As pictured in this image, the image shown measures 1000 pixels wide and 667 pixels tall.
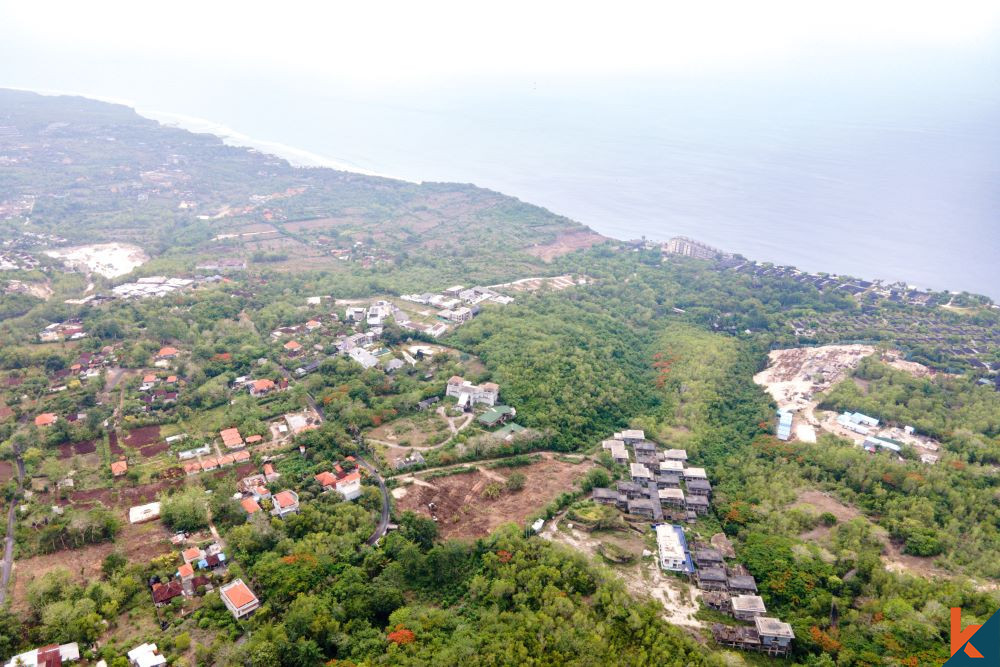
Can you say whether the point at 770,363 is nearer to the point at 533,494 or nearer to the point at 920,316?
the point at 920,316

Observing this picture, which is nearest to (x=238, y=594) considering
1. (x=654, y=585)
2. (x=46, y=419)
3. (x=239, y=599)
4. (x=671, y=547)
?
(x=239, y=599)

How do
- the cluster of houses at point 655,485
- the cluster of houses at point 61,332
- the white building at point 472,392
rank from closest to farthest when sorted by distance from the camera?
the cluster of houses at point 655,485 → the white building at point 472,392 → the cluster of houses at point 61,332

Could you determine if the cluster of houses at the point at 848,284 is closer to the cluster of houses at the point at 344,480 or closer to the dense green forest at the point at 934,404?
the dense green forest at the point at 934,404

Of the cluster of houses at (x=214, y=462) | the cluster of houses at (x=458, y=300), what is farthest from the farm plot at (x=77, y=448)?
the cluster of houses at (x=458, y=300)

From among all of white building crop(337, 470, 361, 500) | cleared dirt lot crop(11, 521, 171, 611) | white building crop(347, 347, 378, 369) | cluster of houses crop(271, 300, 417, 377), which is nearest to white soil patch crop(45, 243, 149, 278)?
cluster of houses crop(271, 300, 417, 377)

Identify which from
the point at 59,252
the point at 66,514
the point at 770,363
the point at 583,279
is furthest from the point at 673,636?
the point at 59,252

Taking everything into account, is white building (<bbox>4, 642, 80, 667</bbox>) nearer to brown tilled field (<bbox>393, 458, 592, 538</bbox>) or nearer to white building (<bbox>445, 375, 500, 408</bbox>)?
brown tilled field (<bbox>393, 458, 592, 538</bbox>)
